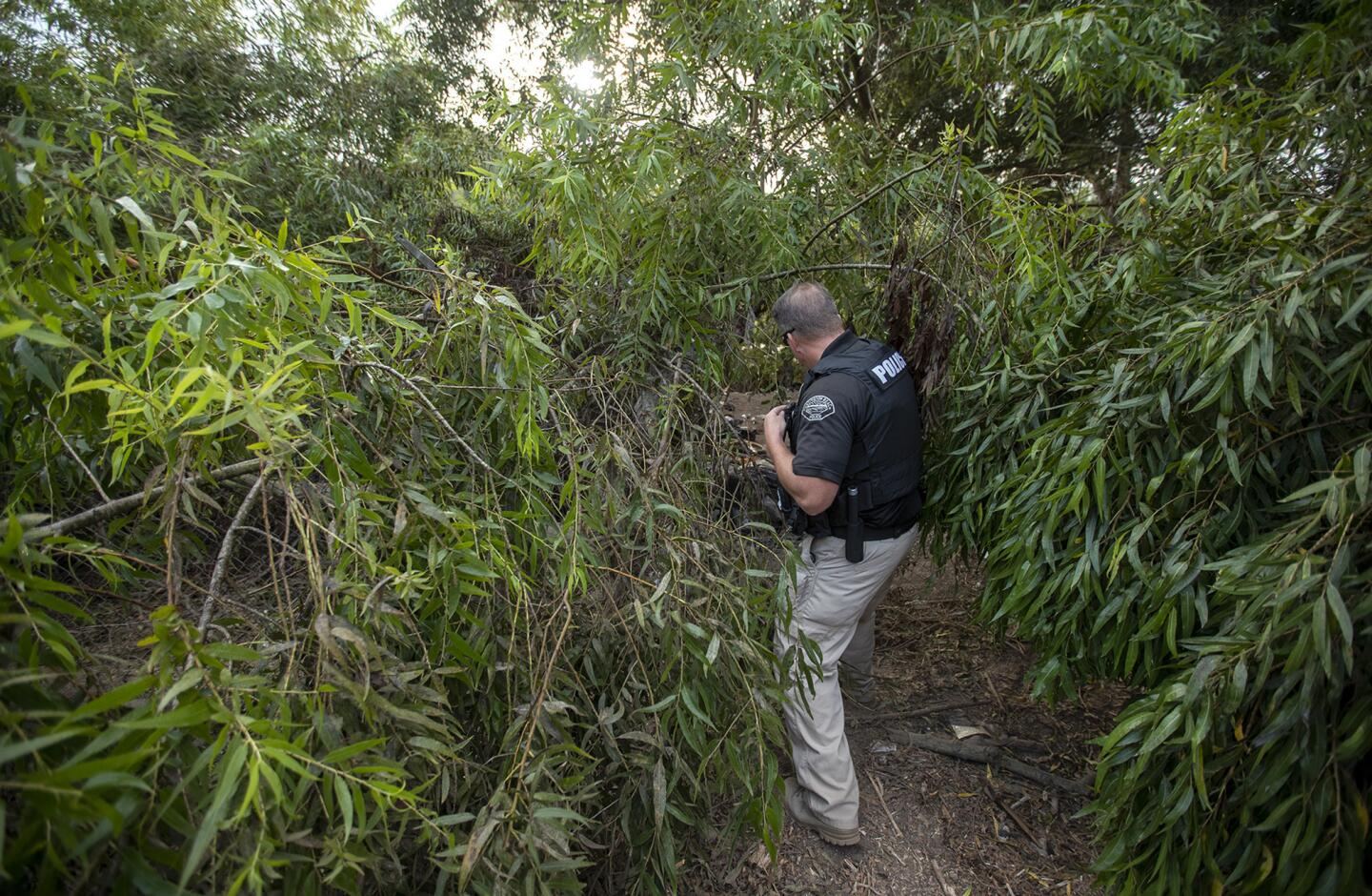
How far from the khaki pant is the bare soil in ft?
0.62

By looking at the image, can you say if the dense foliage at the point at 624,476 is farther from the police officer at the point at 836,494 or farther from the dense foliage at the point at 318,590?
the police officer at the point at 836,494

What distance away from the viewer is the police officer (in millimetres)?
2252

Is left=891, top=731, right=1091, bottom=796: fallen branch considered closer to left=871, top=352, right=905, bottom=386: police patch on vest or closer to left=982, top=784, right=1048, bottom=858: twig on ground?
left=982, top=784, right=1048, bottom=858: twig on ground

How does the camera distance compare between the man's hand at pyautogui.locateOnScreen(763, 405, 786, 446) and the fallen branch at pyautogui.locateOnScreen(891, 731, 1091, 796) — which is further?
the fallen branch at pyautogui.locateOnScreen(891, 731, 1091, 796)

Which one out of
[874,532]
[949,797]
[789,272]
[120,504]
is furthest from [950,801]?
[120,504]

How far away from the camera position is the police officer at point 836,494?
225cm

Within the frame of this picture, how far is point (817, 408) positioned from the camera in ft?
7.38

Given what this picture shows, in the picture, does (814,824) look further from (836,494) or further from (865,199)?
(865,199)

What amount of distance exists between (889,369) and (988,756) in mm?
1639

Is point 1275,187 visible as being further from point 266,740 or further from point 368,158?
point 368,158

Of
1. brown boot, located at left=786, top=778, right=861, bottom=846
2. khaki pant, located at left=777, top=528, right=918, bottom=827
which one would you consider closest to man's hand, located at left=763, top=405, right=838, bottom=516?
khaki pant, located at left=777, top=528, right=918, bottom=827

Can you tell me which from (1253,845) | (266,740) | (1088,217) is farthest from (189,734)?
(1088,217)

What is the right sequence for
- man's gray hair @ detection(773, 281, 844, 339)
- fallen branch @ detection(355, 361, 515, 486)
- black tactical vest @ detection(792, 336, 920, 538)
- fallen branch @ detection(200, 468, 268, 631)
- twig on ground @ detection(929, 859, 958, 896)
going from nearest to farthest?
fallen branch @ detection(200, 468, 268, 631)
fallen branch @ detection(355, 361, 515, 486)
twig on ground @ detection(929, 859, 958, 896)
black tactical vest @ detection(792, 336, 920, 538)
man's gray hair @ detection(773, 281, 844, 339)

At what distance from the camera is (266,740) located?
949mm
